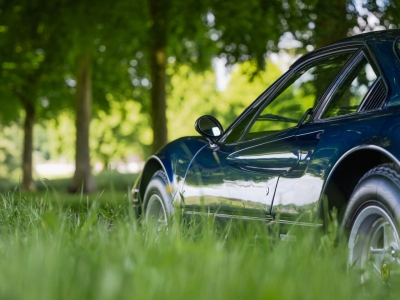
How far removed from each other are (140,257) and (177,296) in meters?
0.58

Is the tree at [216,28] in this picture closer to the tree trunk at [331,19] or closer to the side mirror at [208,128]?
the tree trunk at [331,19]

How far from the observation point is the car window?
4.79 meters

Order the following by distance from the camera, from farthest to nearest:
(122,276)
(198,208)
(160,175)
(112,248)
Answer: (160,175) < (198,208) < (112,248) < (122,276)

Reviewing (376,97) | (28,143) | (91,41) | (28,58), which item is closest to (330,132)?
(376,97)

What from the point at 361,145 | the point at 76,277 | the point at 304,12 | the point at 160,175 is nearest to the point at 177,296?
the point at 76,277

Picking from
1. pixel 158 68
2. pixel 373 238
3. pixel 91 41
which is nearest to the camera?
pixel 373 238

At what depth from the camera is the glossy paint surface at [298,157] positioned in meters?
3.73

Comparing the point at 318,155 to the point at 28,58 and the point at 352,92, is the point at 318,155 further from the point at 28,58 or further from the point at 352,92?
the point at 28,58

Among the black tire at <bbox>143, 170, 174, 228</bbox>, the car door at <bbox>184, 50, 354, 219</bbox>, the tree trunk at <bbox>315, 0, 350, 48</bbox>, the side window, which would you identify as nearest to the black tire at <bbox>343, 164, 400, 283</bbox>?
the car door at <bbox>184, 50, 354, 219</bbox>

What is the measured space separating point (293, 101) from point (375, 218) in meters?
1.61

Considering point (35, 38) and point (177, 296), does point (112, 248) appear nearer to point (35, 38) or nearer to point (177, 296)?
point (177, 296)

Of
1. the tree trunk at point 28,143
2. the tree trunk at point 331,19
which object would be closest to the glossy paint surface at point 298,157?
the tree trunk at point 331,19

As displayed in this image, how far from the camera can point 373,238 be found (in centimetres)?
361

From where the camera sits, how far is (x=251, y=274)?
2727mm
